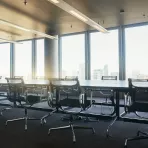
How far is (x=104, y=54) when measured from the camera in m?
7.54

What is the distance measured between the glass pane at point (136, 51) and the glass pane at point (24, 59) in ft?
15.8

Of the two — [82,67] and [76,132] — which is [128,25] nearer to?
[82,67]

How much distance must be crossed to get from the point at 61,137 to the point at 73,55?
573cm

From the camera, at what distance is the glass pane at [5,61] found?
32.3 ft

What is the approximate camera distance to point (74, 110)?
105 inches

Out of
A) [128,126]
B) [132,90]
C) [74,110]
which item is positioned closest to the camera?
[132,90]

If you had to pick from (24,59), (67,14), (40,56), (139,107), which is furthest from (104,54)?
(139,107)

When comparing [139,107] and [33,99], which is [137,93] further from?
[33,99]

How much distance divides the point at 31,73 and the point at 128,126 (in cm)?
666

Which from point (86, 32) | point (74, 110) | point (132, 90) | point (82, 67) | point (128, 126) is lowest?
point (128, 126)

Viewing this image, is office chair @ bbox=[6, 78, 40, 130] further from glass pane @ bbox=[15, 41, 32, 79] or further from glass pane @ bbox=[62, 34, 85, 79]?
glass pane @ bbox=[15, 41, 32, 79]

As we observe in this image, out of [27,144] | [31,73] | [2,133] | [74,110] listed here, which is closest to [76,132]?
[74,110]

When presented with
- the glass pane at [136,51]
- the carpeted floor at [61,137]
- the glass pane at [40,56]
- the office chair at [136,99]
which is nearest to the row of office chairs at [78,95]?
the office chair at [136,99]

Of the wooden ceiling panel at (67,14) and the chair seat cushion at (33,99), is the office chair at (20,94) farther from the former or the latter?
the wooden ceiling panel at (67,14)
